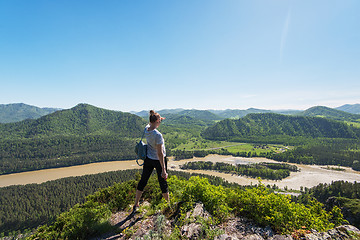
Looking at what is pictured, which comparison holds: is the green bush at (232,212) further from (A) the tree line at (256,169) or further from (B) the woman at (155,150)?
(A) the tree line at (256,169)

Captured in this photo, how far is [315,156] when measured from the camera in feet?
421

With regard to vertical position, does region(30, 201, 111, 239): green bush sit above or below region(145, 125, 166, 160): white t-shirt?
below

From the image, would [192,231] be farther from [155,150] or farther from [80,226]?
[80,226]

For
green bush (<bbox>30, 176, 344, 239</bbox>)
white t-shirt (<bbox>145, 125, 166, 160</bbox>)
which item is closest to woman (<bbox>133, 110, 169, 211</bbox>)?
white t-shirt (<bbox>145, 125, 166, 160</bbox>)

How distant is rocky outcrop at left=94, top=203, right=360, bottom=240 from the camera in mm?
4652

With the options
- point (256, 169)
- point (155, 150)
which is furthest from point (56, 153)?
point (155, 150)

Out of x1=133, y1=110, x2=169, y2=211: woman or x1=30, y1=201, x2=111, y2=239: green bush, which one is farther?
x1=133, y1=110, x2=169, y2=211: woman

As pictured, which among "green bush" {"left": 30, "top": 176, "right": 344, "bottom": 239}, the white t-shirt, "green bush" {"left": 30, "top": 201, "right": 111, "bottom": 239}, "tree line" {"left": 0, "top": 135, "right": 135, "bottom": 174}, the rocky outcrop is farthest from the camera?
"tree line" {"left": 0, "top": 135, "right": 135, "bottom": 174}

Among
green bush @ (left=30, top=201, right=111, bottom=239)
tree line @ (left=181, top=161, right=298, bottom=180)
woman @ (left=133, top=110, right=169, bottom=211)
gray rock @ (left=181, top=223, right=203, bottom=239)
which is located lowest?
tree line @ (left=181, top=161, right=298, bottom=180)

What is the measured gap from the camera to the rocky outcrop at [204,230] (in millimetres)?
4652

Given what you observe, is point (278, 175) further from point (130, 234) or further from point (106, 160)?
point (106, 160)

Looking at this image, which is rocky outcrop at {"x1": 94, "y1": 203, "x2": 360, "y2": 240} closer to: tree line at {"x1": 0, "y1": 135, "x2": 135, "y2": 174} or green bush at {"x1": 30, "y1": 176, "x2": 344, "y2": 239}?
green bush at {"x1": 30, "y1": 176, "x2": 344, "y2": 239}

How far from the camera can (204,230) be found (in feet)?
16.0

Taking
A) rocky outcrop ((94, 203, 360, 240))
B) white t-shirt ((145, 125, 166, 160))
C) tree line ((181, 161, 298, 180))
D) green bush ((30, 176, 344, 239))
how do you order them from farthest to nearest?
tree line ((181, 161, 298, 180)), white t-shirt ((145, 125, 166, 160)), green bush ((30, 176, 344, 239)), rocky outcrop ((94, 203, 360, 240))
